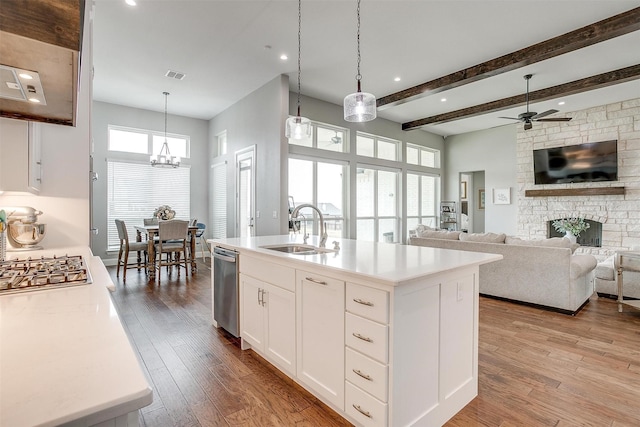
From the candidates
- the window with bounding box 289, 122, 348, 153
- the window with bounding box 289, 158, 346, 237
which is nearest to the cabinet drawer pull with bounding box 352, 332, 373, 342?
the window with bounding box 289, 158, 346, 237

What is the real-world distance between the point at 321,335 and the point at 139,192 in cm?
638

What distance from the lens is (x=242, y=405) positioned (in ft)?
6.56

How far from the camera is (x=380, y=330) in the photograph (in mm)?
1546

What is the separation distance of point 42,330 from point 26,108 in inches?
49.4

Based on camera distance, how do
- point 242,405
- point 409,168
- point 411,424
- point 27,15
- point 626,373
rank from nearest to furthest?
point 27,15 < point 411,424 < point 242,405 < point 626,373 < point 409,168

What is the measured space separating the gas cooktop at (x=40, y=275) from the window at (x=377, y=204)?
19.2 feet

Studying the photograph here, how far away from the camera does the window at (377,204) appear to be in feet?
23.6

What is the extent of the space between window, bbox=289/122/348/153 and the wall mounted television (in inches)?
183

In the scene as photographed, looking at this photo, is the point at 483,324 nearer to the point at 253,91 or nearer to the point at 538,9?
the point at 538,9

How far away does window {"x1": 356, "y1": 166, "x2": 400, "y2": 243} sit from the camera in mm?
7203

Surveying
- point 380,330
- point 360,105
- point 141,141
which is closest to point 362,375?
point 380,330

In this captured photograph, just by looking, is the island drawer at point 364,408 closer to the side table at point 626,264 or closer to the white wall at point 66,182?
the white wall at point 66,182

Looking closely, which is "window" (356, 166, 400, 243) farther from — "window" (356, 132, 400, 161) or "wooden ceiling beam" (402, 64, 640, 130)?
"wooden ceiling beam" (402, 64, 640, 130)

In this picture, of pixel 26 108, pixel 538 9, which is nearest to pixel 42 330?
pixel 26 108
